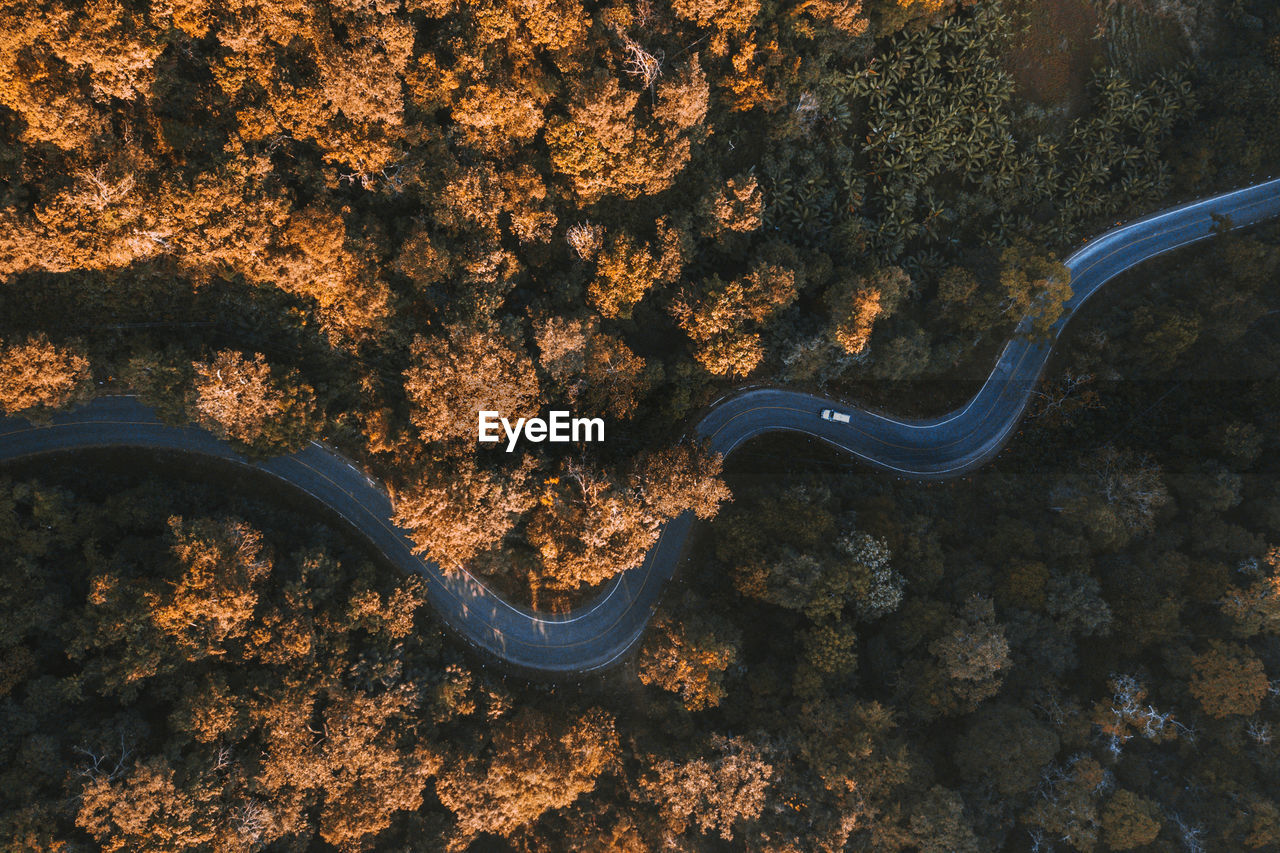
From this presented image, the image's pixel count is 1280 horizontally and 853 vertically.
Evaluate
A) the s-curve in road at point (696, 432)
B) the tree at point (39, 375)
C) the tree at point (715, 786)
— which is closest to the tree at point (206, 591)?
the s-curve in road at point (696, 432)

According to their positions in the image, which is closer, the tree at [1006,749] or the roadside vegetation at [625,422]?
the roadside vegetation at [625,422]

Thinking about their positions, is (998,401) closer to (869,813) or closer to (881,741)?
(881,741)

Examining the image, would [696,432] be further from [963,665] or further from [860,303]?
[963,665]

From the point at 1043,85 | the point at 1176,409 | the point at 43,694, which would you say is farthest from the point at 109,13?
the point at 1176,409

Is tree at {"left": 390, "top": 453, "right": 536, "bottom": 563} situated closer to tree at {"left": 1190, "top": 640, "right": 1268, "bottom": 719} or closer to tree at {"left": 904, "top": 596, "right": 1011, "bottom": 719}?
tree at {"left": 904, "top": 596, "right": 1011, "bottom": 719}

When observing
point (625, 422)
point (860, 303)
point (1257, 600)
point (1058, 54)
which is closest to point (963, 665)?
point (1257, 600)
